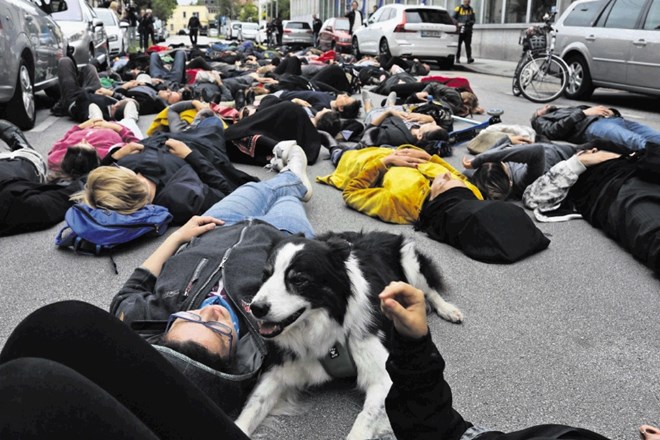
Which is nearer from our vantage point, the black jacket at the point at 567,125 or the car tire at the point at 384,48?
the black jacket at the point at 567,125

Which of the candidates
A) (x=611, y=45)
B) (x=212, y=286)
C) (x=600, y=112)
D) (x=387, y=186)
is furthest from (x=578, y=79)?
(x=212, y=286)

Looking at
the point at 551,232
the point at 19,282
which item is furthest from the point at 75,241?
the point at 551,232

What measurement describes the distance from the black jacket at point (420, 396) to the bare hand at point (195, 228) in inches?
83.2

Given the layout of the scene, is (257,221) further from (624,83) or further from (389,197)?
(624,83)

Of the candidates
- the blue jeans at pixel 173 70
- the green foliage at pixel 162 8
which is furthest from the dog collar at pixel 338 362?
the green foliage at pixel 162 8

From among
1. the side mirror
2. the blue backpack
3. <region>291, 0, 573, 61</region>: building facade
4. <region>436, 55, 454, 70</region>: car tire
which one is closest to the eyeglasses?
the blue backpack

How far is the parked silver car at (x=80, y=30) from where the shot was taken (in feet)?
45.1

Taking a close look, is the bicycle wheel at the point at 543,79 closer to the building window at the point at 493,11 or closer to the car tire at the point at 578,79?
the car tire at the point at 578,79

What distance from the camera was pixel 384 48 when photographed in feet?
71.6

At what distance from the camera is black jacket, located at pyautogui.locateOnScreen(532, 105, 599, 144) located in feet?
25.2

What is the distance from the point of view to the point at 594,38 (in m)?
13.0

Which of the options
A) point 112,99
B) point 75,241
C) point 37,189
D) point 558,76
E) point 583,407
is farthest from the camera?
point 558,76

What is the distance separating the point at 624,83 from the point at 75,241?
11360 mm

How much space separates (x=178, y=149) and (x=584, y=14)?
11113 millimetres
